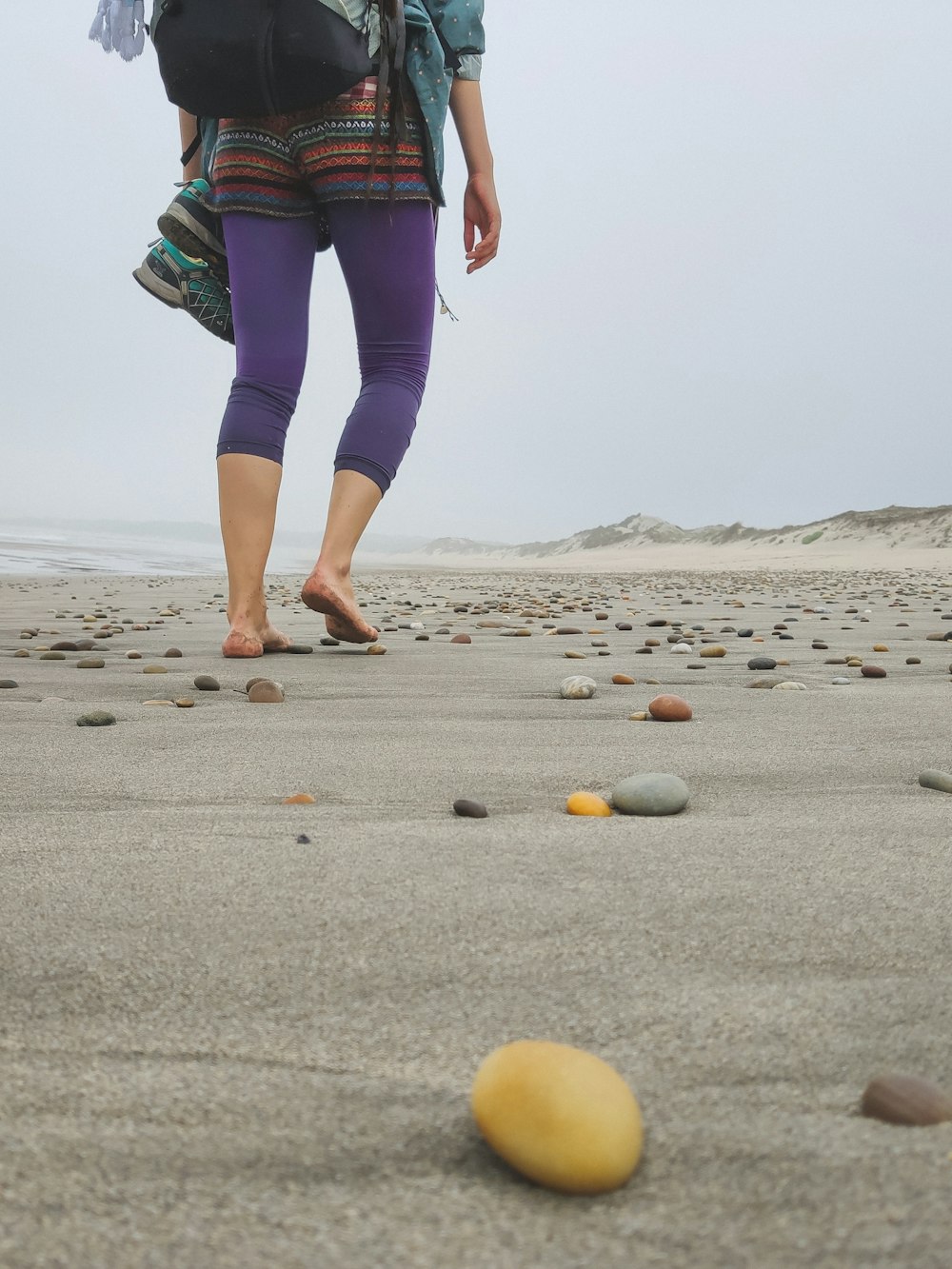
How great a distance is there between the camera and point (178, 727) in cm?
199

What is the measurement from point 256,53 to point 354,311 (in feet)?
2.52

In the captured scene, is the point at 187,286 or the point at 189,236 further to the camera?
the point at 187,286

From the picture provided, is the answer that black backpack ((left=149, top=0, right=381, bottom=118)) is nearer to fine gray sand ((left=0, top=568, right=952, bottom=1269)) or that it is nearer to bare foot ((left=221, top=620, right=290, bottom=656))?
bare foot ((left=221, top=620, right=290, bottom=656))

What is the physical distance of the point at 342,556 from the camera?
3.09 meters

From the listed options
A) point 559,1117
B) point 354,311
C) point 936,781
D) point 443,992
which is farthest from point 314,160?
point 559,1117

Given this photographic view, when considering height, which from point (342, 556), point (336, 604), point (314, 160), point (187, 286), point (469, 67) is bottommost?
point (336, 604)

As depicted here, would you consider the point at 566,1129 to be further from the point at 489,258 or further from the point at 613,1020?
the point at 489,258

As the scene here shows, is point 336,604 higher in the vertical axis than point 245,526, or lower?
lower

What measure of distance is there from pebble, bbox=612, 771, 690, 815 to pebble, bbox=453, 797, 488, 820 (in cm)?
19

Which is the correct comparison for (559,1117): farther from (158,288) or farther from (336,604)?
(158,288)

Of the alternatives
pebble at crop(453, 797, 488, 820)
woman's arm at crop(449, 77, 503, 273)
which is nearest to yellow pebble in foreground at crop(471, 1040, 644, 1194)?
pebble at crop(453, 797, 488, 820)

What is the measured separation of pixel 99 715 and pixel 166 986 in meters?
1.30

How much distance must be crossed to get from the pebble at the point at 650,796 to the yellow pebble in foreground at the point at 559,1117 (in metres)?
0.78

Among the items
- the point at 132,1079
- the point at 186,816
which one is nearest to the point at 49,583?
the point at 186,816
